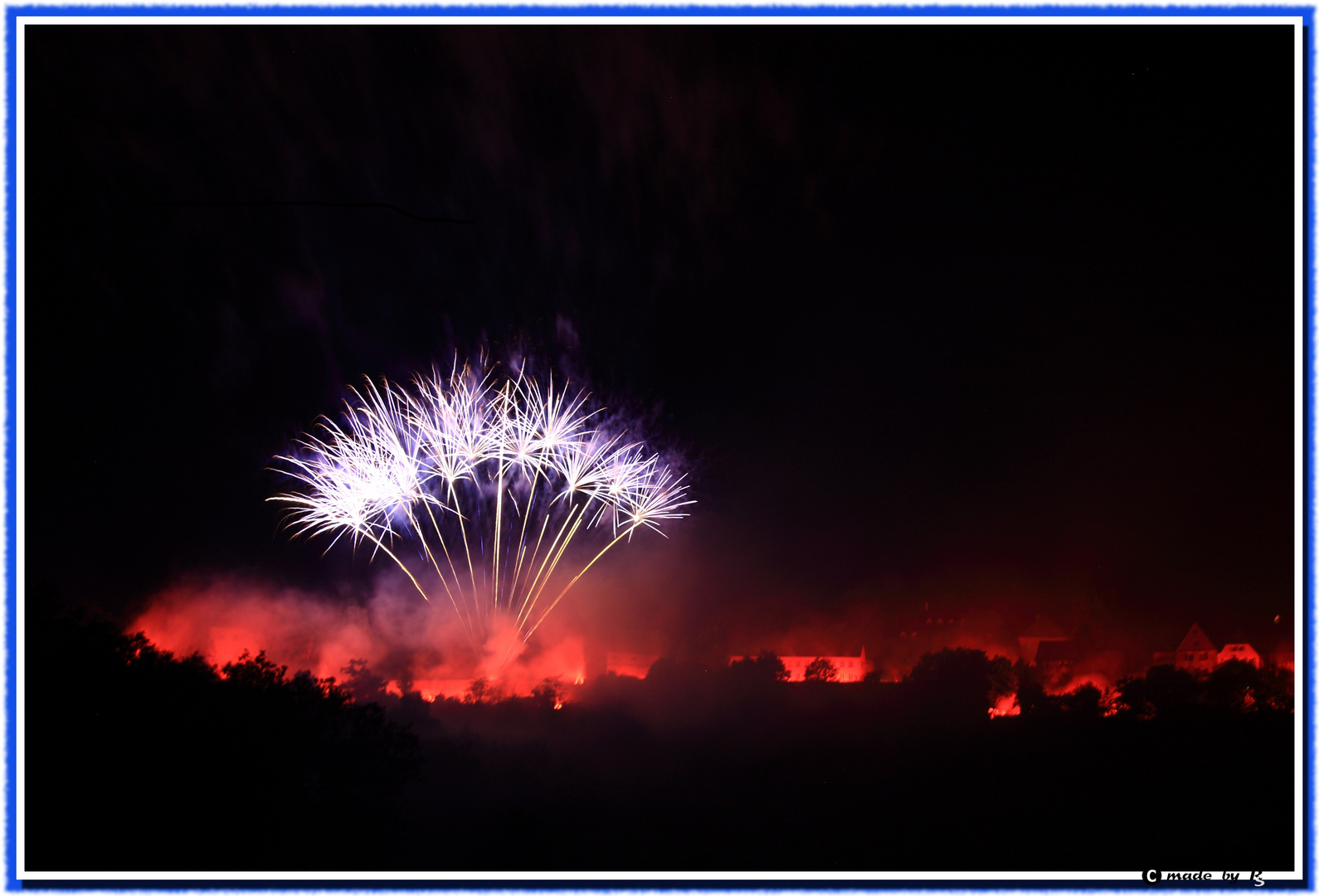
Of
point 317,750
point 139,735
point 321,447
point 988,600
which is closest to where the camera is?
point 139,735

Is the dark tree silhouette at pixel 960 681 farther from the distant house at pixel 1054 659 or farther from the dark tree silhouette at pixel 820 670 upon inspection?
the dark tree silhouette at pixel 820 670

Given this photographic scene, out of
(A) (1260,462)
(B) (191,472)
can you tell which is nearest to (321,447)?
(B) (191,472)

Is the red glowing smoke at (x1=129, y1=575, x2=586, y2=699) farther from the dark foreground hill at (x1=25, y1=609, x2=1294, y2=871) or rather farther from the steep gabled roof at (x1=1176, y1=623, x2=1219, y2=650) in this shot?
the steep gabled roof at (x1=1176, y1=623, x2=1219, y2=650)

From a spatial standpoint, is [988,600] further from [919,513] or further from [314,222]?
[314,222]

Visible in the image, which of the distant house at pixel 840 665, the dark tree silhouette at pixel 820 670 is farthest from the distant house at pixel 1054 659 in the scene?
the dark tree silhouette at pixel 820 670

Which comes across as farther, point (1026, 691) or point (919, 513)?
point (919, 513)
